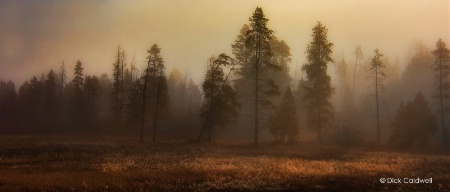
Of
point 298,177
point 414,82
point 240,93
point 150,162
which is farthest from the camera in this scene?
point 414,82

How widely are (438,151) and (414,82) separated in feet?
195

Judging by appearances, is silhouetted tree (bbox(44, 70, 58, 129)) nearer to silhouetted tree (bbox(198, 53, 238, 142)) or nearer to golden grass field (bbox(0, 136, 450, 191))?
silhouetted tree (bbox(198, 53, 238, 142))

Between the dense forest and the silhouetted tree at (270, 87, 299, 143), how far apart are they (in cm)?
12

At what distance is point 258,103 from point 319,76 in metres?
9.00

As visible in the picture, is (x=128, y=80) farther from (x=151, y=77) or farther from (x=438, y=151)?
(x=438, y=151)

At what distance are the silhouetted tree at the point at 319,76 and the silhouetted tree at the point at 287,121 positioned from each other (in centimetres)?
261

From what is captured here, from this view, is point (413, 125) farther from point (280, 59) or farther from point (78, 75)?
point (78, 75)

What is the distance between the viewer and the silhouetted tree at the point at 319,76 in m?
49.1

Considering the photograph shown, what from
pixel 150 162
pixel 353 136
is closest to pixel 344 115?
pixel 353 136

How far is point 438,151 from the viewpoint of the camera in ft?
148

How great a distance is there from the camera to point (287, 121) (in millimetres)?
47031

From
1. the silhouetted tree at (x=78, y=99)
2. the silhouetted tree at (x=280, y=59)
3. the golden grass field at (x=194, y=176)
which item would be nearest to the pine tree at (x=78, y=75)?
the silhouetted tree at (x=78, y=99)

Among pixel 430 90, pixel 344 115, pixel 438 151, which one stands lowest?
pixel 438 151

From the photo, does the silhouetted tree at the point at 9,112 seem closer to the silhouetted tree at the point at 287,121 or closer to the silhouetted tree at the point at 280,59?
the silhouetted tree at the point at 280,59
